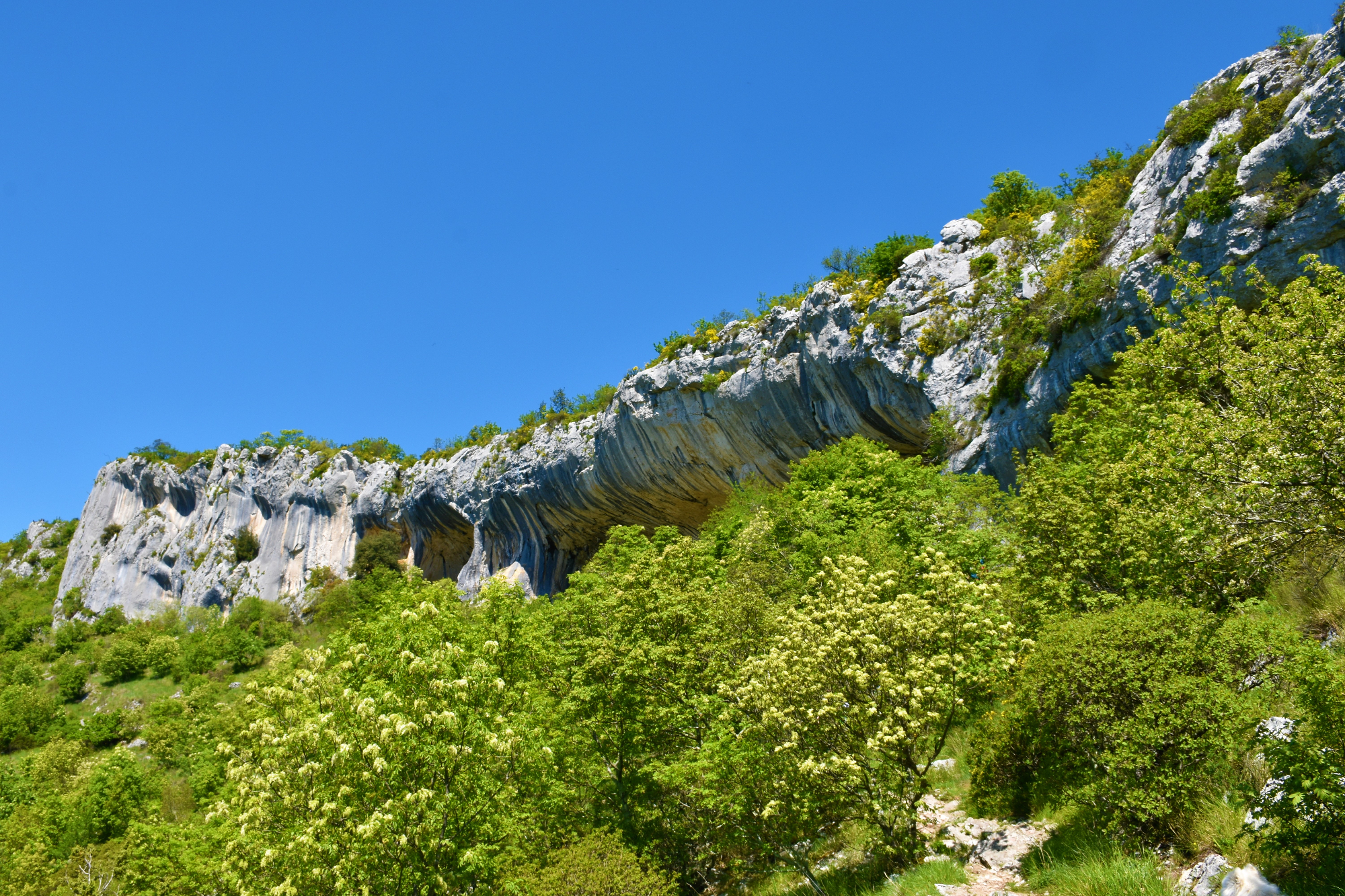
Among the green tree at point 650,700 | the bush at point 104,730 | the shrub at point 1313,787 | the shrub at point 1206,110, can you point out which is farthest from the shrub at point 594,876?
the bush at point 104,730

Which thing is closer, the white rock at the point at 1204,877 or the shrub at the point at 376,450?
the white rock at the point at 1204,877

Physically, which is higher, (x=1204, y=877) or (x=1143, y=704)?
(x=1143, y=704)

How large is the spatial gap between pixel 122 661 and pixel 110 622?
11.9m

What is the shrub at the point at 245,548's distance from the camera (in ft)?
213

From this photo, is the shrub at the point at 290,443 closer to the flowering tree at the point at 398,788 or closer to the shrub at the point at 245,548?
the shrub at the point at 245,548

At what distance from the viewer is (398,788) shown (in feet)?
32.0

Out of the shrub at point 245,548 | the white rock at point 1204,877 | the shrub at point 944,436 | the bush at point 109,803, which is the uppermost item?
the shrub at point 245,548

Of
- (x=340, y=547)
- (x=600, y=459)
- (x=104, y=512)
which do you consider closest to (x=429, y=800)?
(x=600, y=459)

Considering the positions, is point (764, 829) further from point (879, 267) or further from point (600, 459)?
point (600, 459)

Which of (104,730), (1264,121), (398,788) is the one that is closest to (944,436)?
(1264,121)

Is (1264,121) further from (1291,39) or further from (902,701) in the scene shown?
(902,701)

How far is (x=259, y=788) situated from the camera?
10.5 metres

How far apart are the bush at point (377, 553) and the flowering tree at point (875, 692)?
Result: 48.9 metres

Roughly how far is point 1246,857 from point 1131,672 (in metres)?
1.71
